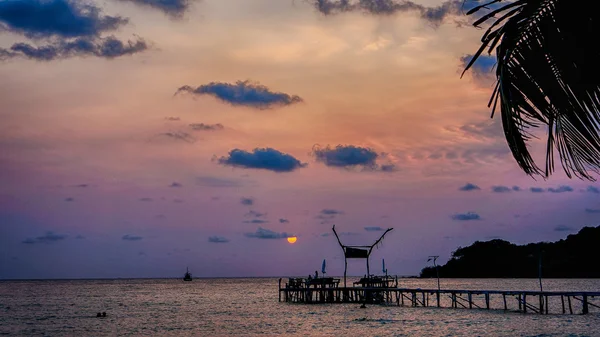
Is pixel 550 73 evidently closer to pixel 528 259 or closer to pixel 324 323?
pixel 324 323

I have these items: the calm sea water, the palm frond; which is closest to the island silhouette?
the calm sea water

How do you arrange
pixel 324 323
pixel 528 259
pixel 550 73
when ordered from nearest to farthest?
pixel 550 73
pixel 324 323
pixel 528 259

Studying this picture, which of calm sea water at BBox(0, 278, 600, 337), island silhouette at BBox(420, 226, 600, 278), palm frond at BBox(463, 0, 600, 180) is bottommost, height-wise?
calm sea water at BBox(0, 278, 600, 337)

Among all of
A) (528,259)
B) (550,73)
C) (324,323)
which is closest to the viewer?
(550,73)

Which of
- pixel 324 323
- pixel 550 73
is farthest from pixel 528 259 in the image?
pixel 550 73

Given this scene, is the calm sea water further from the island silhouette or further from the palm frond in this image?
the island silhouette

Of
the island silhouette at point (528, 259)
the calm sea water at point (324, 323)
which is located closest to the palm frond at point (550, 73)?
the calm sea water at point (324, 323)

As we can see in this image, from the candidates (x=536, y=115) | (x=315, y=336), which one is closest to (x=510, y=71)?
(x=536, y=115)

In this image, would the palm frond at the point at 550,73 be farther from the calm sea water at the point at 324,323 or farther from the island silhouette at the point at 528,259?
the island silhouette at the point at 528,259

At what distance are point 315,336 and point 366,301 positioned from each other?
69.3 ft

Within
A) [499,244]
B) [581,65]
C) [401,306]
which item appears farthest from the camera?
[499,244]

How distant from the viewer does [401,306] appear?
173 feet

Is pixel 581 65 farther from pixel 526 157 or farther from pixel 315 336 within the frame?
pixel 315 336

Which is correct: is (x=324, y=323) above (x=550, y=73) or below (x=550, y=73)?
below
